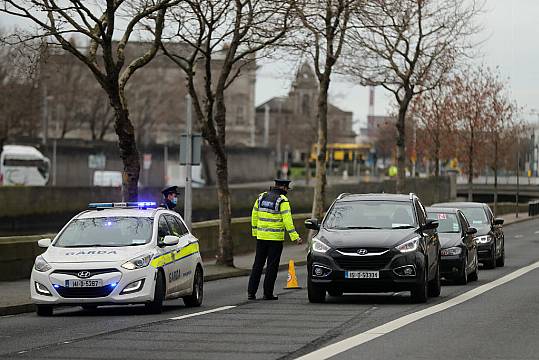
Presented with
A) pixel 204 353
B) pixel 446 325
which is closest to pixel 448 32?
pixel 446 325

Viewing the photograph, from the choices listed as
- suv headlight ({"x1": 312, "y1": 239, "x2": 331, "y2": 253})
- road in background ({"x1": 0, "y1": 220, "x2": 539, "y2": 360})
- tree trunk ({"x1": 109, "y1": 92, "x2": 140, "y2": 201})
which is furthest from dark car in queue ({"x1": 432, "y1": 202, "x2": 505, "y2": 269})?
suv headlight ({"x1": 312, "y1": 239, "x2": 331, "y2": 253})

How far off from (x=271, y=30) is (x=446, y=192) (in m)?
51.2

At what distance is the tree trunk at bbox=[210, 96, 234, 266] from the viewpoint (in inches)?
1206

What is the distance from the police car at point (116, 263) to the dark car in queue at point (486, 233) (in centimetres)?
1240

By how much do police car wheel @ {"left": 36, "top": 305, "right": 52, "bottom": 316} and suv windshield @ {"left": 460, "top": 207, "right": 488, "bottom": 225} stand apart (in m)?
16.5

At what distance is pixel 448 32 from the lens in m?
45.6

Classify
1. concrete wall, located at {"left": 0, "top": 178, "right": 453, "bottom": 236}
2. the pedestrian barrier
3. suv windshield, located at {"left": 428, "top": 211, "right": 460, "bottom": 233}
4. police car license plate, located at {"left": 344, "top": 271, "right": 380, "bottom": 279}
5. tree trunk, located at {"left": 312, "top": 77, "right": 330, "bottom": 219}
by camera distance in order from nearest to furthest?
1. police car license plate, located at {"left": 344, "top": 271, "right": 380, "bottom": 279}
2. suv windshield, located at {"left": 428, "top": 211, "right": 460, "bottom": 233}
3. tree trunk, located at {"left": 312, "top": 77, "right": 330, "bottom": 219}
4. concrete wall, located at {"left": 0, "top": 178, "right": 453, "bottom": 236}
5. the pedestrian barrier

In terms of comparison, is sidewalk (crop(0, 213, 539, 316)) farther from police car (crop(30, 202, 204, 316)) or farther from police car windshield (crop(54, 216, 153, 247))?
police car windshield (crop(54, 216, 153, 247))

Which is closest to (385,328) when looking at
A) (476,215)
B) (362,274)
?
(362,274)

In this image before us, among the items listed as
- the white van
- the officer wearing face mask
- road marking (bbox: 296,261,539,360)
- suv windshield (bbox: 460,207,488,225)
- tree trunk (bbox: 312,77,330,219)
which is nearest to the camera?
road marking (bbox: 296,261,539,360)

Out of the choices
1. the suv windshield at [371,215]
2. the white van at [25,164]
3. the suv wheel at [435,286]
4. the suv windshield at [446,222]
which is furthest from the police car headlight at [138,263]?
the white van at [25,164]

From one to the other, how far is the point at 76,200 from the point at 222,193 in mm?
30359

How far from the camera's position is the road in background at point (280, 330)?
41.5 ft

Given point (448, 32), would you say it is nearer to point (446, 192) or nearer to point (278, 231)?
point (278, 231)
